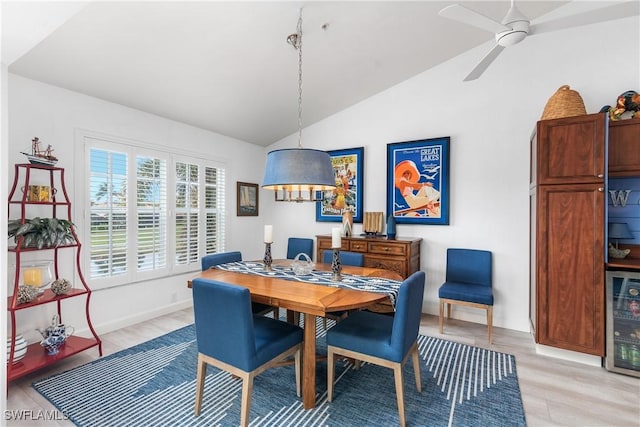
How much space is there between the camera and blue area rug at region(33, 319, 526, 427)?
1961mm

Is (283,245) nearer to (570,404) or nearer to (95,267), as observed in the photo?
(95,267)

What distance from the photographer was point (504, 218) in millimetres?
3453

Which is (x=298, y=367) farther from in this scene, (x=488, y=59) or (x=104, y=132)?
(x=104, y=132)

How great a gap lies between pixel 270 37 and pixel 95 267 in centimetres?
289

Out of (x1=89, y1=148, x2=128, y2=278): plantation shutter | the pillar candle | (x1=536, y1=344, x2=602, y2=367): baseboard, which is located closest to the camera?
the pillar candle

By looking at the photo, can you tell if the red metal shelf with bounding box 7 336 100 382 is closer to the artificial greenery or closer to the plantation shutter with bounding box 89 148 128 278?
the plantation shutter with bounding box 89 148 128 278

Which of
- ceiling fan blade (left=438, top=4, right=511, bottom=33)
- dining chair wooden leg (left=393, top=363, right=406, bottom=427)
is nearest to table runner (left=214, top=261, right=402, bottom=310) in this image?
dining chair wooden leg (left=393, top=363, right=406, bottom=427)

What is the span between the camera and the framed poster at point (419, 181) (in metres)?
3.78

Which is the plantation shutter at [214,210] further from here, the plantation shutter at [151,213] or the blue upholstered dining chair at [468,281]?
the blue upholstered dining chair at [468,281]

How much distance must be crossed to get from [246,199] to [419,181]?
2.68m

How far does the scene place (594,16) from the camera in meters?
1.81

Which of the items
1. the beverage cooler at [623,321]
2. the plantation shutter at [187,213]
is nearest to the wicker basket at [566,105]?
the beverage cooler at [623,321]

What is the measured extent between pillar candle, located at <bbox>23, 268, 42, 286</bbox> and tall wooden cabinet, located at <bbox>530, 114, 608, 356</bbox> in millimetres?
4311

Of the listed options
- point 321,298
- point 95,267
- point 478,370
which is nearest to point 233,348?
point 321,298
